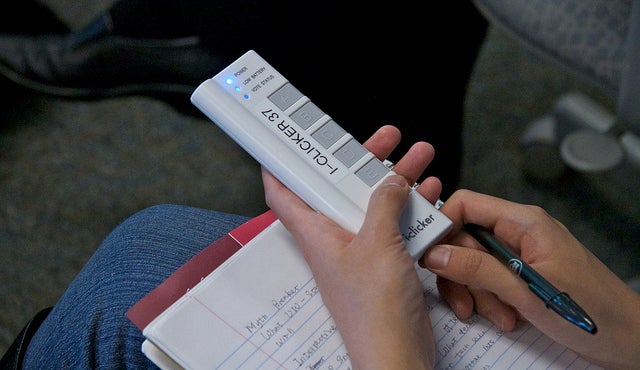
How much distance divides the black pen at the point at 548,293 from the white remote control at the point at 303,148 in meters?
0.04

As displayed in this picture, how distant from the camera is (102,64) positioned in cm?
96

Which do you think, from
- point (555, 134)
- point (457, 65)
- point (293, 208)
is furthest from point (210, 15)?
point (555, 134)

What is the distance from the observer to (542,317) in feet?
Answer: 1.51

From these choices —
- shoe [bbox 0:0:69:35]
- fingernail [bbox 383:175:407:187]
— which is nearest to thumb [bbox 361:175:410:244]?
fingernail [bbox 383:175:407:187]

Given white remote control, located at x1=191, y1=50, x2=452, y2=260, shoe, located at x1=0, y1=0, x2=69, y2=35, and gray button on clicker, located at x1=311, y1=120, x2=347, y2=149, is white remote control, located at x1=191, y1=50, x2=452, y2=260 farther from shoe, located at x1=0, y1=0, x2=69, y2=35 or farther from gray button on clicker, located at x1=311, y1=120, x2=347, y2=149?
shoe, located at x1=0, y1=0, x2=69, y2=35

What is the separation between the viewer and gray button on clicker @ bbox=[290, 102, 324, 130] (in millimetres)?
510

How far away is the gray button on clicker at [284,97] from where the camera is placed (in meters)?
0.51

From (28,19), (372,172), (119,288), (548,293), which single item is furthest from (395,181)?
(28,19)

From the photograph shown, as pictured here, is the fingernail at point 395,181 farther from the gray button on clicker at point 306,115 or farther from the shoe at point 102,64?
the shoe at point 102,64

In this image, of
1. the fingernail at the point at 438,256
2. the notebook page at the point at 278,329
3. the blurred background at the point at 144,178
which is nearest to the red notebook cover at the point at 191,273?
the notebook page at the point at 278,329

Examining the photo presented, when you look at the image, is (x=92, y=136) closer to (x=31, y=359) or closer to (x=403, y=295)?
(x=31, y=359)

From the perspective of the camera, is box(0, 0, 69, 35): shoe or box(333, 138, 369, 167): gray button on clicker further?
box(0, 0, 69, 35): shoe

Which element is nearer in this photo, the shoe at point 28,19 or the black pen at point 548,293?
the black pen at point 548,293

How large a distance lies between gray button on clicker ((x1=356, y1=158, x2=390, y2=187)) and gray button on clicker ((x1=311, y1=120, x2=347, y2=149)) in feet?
0.10
